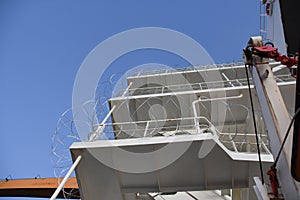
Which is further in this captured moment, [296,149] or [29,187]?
[29,187]

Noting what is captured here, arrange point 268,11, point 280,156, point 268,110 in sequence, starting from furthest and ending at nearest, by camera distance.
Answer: point 268,11
point 268,110
point 280,156

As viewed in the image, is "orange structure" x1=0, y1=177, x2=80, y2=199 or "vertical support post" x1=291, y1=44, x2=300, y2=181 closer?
"vertical support post" x1=291, y1=44, x2=300, y2=181

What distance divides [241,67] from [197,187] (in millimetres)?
5630

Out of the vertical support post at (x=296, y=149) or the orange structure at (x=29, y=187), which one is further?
the orange structure at (x=29, y=187)

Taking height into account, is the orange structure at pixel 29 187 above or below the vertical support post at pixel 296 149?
below

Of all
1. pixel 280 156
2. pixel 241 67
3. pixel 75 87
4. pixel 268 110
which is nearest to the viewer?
pixel 280 156

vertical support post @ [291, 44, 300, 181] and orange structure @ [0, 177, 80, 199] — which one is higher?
vertical support post @ [291, 44, 300, 181]

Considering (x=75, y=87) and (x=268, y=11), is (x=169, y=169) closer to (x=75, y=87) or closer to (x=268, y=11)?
(x=75, y=87)

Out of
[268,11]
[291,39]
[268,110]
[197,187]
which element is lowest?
[197,187]

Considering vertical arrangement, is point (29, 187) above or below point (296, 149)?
below

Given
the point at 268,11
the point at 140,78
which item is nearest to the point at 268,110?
the point at 140,78

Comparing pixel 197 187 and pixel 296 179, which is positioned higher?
pixel 296 179

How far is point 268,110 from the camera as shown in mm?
2018

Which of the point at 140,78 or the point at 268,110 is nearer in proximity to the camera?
the point at 268,110
